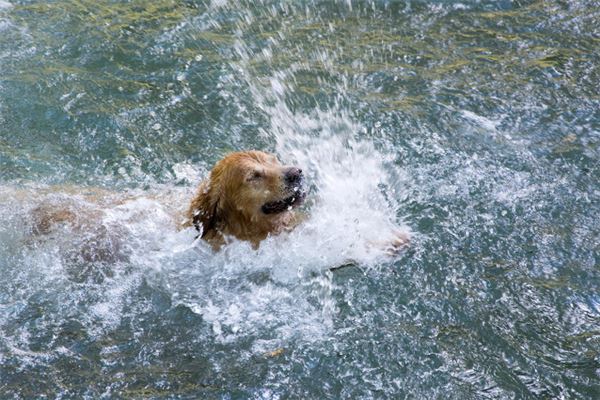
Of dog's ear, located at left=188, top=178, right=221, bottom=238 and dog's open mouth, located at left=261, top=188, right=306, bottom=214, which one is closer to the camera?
dog's open mouth, located at left=261, top=188, right=306, bottom=214

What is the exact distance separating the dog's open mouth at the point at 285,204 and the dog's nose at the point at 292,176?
2.9 inches

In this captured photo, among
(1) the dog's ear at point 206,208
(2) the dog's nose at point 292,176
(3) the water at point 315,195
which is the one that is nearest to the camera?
(3) the water at point 315,195

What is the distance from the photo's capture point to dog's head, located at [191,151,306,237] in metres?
6.23

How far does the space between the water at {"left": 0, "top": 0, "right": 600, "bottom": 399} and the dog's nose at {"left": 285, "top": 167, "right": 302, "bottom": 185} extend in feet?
2.03

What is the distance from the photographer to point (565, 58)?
8953 millimetres

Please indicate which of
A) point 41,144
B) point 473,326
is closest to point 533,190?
point 473,326

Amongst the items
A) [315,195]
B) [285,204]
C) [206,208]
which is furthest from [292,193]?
[315,195]

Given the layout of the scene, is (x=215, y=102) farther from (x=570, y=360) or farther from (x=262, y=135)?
(x=570, y=360)

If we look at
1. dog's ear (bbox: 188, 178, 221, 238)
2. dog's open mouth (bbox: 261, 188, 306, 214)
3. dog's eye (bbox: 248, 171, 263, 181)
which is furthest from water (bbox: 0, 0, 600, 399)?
dog's eye (bbox: 248, 171, 263, 181)

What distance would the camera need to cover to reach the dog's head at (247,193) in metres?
6.23

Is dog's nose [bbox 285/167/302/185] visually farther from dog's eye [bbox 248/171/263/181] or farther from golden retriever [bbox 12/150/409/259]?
dog's eye [bbox 248/171/263/181]

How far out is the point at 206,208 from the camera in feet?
21.4

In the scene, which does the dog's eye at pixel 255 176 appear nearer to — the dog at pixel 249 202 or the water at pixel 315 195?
the dog at pixel 249 202

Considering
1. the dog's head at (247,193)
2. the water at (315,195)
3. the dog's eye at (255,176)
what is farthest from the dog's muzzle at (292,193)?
the water at (315,195)
